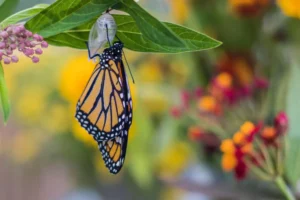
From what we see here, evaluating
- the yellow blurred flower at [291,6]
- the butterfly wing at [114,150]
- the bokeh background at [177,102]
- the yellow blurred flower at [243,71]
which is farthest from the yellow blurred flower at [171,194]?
the butterfly wing at [114,150]

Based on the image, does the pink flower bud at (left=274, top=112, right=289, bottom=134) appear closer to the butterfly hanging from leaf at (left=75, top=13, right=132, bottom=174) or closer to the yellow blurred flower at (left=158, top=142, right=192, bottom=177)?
the butterfly hanging from leaf at (left=75, top=13, right=132, bottom=174)

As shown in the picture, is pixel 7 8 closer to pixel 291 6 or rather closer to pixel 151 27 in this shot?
pixel 151 27

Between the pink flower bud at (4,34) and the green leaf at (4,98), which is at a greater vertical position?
the pink flower bud at (4,34)

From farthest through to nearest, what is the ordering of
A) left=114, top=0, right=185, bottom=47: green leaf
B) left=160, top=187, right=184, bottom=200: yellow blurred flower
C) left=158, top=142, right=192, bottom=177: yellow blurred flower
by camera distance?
1. left=160, top=187, right=184, bottom=200: yellow blurred flower
2. left=158, top=142, right=192, bottom=177: yellow blurred flower
3. left=114, top=0, right=185, bottom=47: green leaf

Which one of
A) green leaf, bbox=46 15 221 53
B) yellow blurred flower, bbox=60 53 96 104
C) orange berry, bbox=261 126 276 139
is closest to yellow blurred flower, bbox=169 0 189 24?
yellow blurred flower, bbox=60 53 96 104

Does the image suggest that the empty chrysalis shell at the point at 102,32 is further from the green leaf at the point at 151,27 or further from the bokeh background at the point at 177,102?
the bokeh background at the point at 177,102

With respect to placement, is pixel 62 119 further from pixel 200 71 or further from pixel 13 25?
pixel 13 25

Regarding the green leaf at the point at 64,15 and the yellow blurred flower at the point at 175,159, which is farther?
the yellow blurred flower at the point at 175,159
